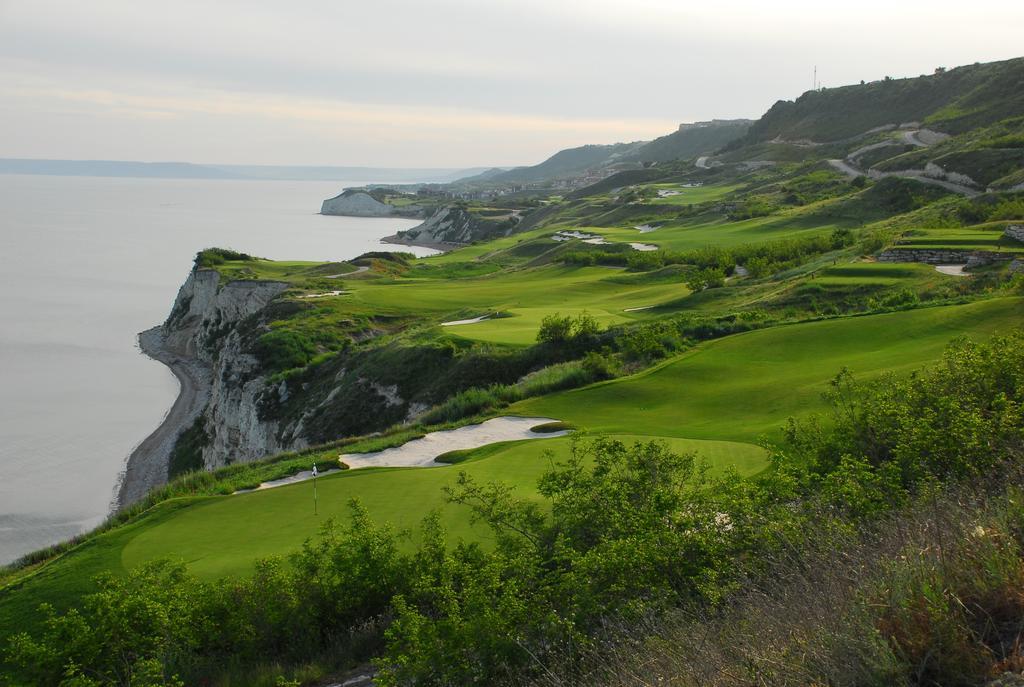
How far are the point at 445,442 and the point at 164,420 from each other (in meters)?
34.0

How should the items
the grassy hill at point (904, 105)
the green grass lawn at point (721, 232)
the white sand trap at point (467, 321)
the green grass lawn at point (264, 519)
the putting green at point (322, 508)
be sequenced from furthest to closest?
the grassy hill at point (904, 105) < the green grass lawn at point (721, 232) < the white sand trap at point (467, 321) < the putting green at point (322, 508) < the green grass lawn at point (264, 519)

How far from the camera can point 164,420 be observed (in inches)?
1913

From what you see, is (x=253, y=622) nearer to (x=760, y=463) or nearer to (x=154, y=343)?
(x=760, y=463)

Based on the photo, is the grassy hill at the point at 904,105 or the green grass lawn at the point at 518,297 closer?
the green grass lawn at the point at 518,297

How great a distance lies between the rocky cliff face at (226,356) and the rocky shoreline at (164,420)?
871mm

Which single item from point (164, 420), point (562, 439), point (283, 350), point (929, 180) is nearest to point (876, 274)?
point (562, 439)

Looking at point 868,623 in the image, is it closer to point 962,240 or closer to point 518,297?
point 962,240

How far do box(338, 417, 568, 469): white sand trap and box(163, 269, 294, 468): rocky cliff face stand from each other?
36.6ft

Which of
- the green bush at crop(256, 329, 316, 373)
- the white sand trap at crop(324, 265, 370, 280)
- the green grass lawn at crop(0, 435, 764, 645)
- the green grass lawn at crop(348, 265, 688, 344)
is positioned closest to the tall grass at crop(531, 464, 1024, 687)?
the green grass lawn at crop(0, 435, 764, 645)

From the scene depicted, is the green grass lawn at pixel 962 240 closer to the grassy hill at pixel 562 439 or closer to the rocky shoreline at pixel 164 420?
the grassy hill at pixel 562 439

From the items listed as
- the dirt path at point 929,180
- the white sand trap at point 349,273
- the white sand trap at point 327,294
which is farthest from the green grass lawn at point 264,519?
the white sand trap at point 349,273

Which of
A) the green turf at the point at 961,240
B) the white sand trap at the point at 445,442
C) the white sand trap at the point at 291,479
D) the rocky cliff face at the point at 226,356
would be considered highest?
the green turf at the point at 961,240

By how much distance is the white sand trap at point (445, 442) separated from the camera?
1934cm

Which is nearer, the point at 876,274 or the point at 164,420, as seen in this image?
the point at 876,274
